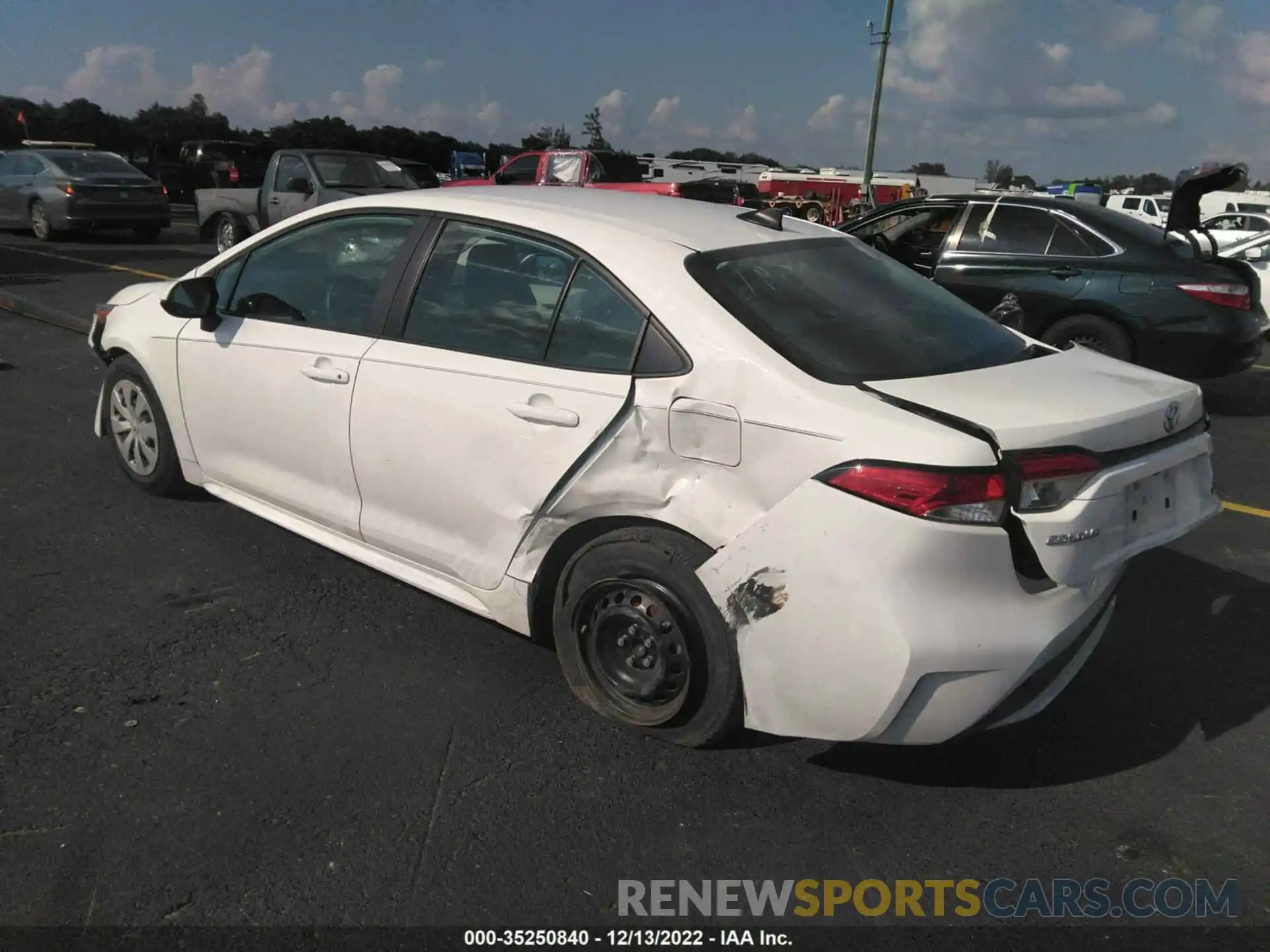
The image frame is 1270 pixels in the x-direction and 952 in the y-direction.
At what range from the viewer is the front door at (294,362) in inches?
138

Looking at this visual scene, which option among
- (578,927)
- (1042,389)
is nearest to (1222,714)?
(1042,389)

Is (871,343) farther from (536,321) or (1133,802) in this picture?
(1133,802)

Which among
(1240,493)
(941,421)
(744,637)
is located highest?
(941,421)

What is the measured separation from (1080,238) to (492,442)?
19.5 ft

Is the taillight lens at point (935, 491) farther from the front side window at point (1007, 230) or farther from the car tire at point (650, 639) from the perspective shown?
Result: the front side window at point (1007, 230)

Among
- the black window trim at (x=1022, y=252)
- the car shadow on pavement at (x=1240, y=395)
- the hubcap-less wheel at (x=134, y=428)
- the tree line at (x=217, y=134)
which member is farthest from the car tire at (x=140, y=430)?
the tree line at (x=217, y=134)

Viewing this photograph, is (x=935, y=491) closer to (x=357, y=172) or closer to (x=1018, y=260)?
(x=1018, y=260)

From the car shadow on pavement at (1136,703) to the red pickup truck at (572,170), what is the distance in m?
13.8

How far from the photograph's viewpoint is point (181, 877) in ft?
7.61

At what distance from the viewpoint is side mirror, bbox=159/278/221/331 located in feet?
13.0

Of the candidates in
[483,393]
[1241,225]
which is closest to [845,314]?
[483,393]

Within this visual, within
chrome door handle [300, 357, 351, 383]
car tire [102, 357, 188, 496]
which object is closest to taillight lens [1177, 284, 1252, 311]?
chrome door handle [300, 357, 351, 383]

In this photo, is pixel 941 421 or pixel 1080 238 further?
pixel 1080 238

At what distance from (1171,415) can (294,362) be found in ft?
9.64
